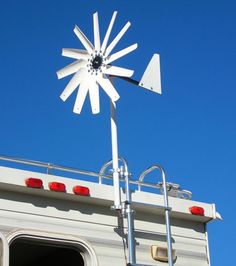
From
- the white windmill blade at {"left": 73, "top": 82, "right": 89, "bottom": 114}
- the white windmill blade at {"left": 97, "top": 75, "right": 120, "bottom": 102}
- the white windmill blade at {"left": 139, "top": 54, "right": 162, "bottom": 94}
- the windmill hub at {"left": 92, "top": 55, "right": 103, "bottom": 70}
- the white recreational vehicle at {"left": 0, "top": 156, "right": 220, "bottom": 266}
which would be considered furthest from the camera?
the white windmill blade at {"left": 139, "top": 54, "right": 162, "bottom": 94}

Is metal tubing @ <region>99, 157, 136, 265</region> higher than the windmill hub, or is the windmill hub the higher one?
the windmill hub

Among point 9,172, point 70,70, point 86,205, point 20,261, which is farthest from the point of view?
point 20,261

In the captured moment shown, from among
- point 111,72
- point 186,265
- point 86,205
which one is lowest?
point 186,265

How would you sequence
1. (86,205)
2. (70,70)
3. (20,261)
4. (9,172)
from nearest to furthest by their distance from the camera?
(9,172) → (86,205) → (70,70) → (20,261)

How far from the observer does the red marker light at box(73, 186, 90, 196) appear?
676 cm

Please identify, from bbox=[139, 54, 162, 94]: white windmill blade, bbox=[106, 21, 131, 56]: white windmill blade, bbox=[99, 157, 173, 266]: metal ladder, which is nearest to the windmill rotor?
bbox=[106, 21, 131, 56]: white windmill blade

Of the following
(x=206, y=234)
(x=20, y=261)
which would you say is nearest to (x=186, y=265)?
(x=206, y=234)

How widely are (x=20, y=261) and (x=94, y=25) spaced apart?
364 centimetres

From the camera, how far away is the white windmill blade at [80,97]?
7.39m

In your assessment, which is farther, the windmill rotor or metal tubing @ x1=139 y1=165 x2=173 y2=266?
the windmill rotor

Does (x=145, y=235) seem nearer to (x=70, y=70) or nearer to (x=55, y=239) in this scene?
(x=55, y=239)

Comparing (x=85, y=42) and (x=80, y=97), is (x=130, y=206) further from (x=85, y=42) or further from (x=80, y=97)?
(x=85, y=42)

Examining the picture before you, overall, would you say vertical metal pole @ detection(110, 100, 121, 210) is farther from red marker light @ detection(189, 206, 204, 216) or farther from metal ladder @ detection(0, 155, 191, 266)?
red marker light @ detection(189, 206, 204, 216)

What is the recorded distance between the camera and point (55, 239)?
6480 millimetres
